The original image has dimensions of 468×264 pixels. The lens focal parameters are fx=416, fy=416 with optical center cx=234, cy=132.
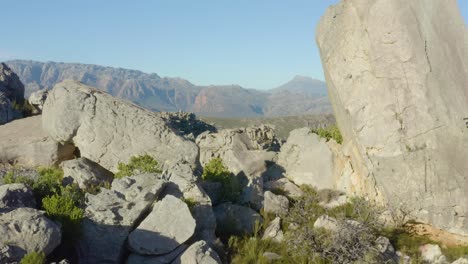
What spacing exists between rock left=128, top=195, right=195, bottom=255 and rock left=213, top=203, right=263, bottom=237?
2.78m

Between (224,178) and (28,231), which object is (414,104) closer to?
(224,178)

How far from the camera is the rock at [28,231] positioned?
9.91m

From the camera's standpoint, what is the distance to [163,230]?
12.4 metres

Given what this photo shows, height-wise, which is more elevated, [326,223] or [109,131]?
[109,131]

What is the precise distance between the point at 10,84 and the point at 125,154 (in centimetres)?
1578

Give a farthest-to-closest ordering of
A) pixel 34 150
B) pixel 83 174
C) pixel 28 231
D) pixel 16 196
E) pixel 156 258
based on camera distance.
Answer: pixel 34 150 → pixel 83 174 → pixel 16 196 → pixel 156 258 → pixel 28 231

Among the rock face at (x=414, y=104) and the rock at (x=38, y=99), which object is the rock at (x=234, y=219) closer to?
the rock face at (x=414, y=104)

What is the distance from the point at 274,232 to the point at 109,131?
387 inches

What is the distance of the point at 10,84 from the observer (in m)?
30.1

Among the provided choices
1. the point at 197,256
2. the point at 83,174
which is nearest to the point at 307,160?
the point at 83,174

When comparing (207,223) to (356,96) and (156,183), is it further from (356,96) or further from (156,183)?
(356,96)

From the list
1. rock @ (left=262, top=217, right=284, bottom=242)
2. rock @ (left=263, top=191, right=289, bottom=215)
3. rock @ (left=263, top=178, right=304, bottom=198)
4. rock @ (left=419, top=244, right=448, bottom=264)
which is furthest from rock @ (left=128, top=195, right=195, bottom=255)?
rock @ (left=419, top=244, right=448, bottom=264)

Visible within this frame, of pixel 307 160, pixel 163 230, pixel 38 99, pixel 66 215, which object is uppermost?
pixel 38 99

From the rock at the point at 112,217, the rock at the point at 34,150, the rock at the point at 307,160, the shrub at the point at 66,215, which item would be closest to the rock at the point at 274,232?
the rock at the point at 112,217
